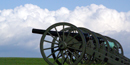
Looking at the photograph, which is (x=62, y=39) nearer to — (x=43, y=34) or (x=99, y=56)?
(x=43, y=34)

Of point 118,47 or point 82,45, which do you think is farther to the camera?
point 118,47

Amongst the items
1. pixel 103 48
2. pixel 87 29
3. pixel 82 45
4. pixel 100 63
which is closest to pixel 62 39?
pixel 82 45

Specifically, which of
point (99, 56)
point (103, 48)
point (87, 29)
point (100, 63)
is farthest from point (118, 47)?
point (99, 56)

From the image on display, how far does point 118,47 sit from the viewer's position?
20.0 meters

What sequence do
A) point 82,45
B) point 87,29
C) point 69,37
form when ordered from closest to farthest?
1. point 82,45
2. point 69,37
3. point 87,29

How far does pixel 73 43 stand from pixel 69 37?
17.7 inches

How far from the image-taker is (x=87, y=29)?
15367 mm

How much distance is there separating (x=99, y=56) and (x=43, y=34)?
10.2ft

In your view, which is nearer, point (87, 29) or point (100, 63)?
point (87, 29)

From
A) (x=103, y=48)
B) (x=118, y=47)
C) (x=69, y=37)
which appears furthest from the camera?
(x=118, y=47)

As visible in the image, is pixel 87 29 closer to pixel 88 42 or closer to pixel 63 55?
pixel 88 42

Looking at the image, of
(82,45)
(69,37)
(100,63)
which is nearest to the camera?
(82,45)

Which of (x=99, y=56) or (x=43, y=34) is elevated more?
(x=43, y=34)

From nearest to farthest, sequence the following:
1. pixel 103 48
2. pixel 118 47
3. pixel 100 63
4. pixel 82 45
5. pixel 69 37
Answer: pixel 82 45
pixel 69 37
pixel 103 48
pixel 100 63
pixel 118 47
